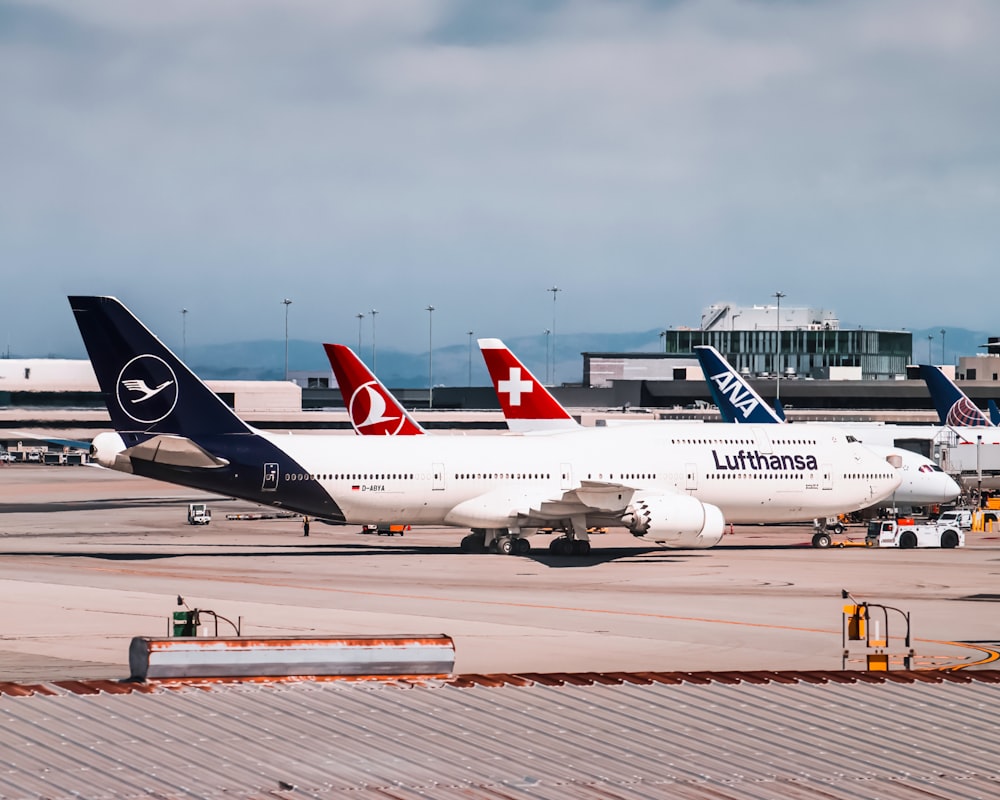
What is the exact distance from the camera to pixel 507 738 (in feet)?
67.6

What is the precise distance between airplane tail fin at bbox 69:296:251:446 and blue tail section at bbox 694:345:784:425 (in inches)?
1725

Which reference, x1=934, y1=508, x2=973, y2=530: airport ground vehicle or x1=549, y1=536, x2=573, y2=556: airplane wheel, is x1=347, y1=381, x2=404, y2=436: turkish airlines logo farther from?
x1=934, y1=508, x2=973, y2=530: airport ground vehicle

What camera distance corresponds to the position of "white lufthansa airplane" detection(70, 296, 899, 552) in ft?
186

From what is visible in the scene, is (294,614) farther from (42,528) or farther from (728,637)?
(42,528)

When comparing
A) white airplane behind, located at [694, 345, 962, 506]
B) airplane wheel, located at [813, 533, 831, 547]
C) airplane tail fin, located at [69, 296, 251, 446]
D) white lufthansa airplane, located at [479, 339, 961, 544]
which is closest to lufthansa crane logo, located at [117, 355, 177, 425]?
airplane tail fin, located at [69, 296, 251, 446]

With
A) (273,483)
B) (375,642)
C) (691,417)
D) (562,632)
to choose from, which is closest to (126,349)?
(273,483)

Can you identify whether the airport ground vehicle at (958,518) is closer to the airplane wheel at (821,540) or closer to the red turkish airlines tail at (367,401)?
the airplane wheel at (821,540)

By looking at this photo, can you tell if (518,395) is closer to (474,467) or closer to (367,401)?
(367,401)

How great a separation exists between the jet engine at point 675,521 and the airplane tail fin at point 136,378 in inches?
682

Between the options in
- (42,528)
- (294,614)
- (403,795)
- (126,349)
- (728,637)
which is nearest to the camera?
(403,795)

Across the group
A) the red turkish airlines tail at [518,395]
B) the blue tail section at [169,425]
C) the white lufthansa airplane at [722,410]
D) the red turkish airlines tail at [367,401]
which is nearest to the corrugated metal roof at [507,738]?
the blue tail section at [169,425]

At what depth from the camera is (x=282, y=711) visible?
2162 centimetres

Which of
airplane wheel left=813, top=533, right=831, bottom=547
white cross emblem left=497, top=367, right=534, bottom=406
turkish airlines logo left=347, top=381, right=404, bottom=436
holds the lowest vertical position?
airplane wheel left=813, top=533, right=831, bottom=547

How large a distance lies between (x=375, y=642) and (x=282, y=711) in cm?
324
